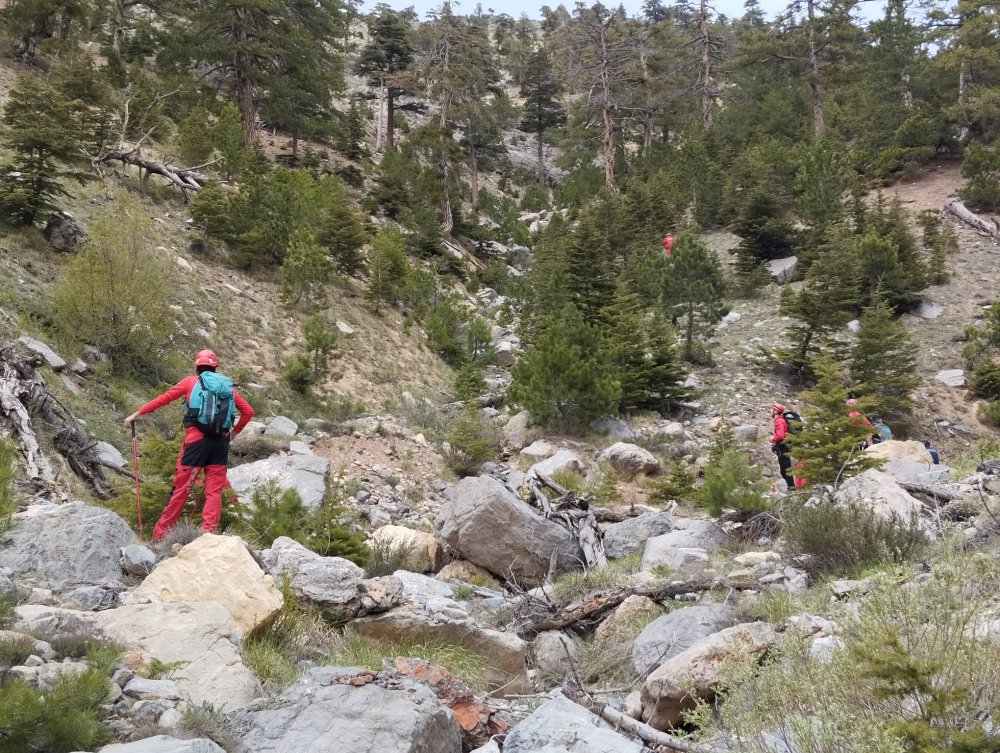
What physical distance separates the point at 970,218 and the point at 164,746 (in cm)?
2880

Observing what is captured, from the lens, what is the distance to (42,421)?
741cm

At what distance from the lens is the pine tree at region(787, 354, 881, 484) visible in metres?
9.07

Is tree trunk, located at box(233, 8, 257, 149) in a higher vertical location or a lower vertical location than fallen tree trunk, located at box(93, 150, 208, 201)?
higher

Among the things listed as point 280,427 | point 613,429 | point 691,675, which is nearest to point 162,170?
point 280,427

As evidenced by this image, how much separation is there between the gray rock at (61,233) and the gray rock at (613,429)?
10637 millimetres

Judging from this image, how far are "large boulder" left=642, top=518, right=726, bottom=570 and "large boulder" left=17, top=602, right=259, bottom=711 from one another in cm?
460

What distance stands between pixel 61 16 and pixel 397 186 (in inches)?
484

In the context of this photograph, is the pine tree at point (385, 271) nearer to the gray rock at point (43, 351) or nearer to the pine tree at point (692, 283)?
the pine tree at point (692, 283)

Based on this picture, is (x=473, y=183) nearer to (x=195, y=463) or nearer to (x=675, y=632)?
(x=195, y=463)

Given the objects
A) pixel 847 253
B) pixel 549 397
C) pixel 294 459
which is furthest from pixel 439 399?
pixel 847 253

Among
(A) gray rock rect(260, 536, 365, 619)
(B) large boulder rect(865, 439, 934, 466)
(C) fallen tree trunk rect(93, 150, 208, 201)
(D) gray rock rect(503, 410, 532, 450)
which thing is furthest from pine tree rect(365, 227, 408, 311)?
(A) gray rock rect(260, 536, 365, 619)

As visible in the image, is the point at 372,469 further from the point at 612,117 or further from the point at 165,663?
the point at 612,117

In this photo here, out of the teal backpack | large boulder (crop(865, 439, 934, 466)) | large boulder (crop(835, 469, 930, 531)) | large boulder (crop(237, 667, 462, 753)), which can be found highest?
the teal backpack

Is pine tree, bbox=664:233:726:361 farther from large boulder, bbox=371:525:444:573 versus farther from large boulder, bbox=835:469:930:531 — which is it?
large boulder, bbox=371:525:444:573
